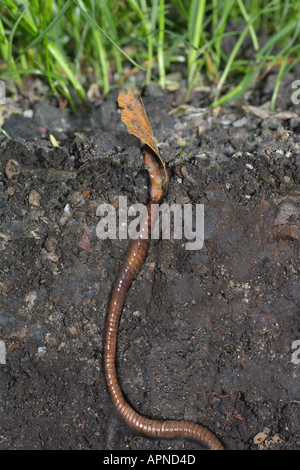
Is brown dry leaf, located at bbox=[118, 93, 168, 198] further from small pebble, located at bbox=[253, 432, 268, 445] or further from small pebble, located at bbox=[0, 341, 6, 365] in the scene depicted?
small pebble, located at bbox=[253, 432, 268, 445]

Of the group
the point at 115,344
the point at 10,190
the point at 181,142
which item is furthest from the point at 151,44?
the point at 115,344

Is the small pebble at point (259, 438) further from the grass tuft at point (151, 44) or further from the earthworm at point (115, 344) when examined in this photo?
the grass tuft at point (151, 44)

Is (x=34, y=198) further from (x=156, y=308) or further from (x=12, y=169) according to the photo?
(x=156, y=308)

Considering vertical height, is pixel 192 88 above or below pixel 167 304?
above

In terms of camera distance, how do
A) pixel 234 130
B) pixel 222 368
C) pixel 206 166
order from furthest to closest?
1. pixel 234 130
2. pixel 206 166
3. pixel 222 368

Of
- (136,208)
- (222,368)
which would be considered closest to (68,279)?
(136,208)
